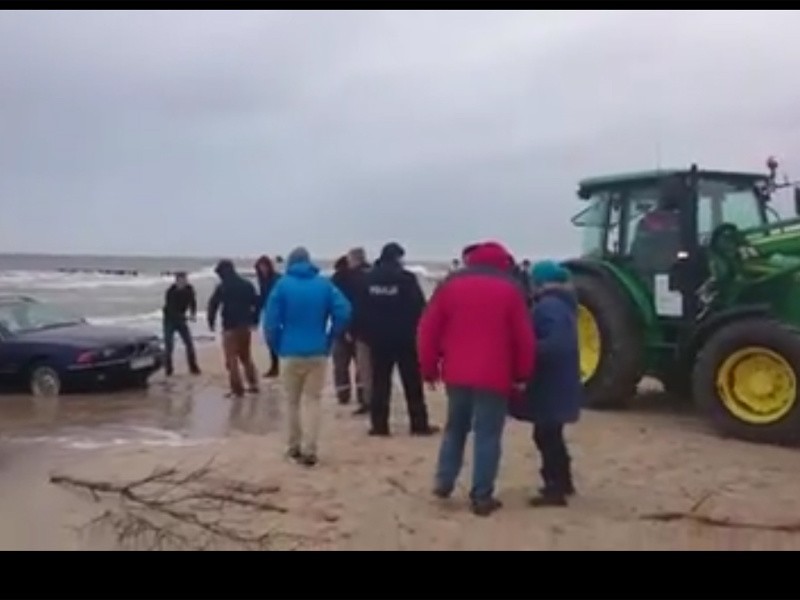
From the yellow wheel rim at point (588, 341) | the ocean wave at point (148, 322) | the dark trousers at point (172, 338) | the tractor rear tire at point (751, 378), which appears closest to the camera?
the tractor rear tire at point (751, 378)

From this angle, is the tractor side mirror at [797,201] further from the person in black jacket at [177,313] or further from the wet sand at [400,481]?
the person in black jacket at [177,313]

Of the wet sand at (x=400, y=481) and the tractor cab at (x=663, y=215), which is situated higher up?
the tractor cab at (x=663, y=215)

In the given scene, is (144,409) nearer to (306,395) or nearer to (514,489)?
(306,395)

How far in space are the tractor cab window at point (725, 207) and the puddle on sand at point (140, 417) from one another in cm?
464

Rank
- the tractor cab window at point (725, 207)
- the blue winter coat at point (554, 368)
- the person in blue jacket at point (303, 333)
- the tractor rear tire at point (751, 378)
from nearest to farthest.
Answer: the blue winter coat at point (554, 368) → the person in blue jacket at point (303, 333) → the tractor rear tire at point (751, 378) → the tractor cab window at point (725, 207)

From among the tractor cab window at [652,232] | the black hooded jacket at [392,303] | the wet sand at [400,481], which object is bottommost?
the wet sand at [400,481]

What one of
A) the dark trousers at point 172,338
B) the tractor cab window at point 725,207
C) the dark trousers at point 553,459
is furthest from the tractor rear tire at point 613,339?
the dark trousers at point 172,338

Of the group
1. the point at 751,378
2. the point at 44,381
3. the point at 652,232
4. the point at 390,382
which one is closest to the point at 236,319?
the point at 44,381

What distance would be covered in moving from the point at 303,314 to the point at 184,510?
2.32 metres

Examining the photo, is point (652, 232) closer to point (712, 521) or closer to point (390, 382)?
point (390, 382)

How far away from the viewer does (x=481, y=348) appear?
6855 millimetres

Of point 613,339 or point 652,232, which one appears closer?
point 613,339

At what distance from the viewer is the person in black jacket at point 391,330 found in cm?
993
